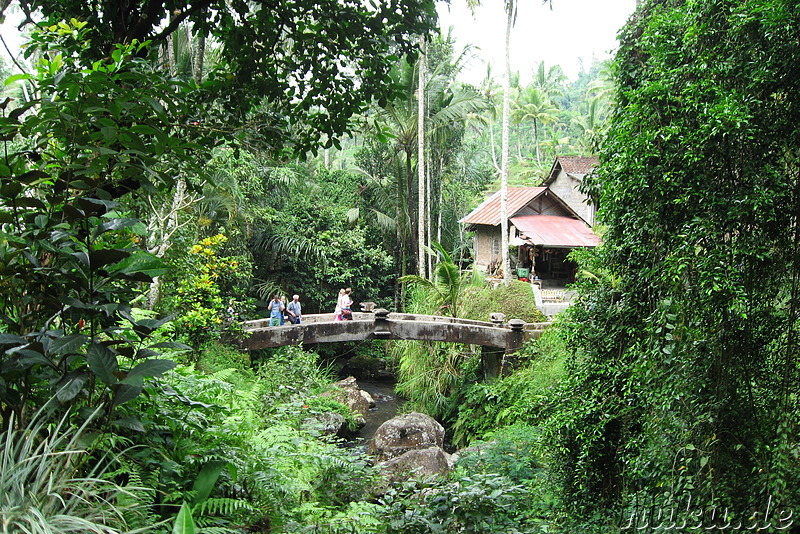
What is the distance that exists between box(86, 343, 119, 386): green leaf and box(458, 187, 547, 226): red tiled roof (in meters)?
18.1

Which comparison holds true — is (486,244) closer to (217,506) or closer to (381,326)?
(381,326)

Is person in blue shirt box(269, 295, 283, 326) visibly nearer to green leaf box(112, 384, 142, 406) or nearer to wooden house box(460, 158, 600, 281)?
wooden house box(460, 158, 600, 281)

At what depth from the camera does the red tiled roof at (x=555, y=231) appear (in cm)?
1886

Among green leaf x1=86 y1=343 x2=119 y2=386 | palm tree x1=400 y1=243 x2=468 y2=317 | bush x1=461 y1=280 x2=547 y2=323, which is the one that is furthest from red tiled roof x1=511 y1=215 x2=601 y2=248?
green leaf x1=86 y1=343 x2=119 y2=386

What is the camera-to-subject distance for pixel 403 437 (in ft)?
37.2

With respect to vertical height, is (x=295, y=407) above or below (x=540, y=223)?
below

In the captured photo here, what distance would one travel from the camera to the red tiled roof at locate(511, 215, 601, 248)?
1886 centimetres

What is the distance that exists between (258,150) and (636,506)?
3725 mm

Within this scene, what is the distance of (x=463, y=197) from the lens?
24.1 meters

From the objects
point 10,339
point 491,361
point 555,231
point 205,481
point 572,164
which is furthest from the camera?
point 572,164

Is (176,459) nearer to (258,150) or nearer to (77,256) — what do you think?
(77,256)

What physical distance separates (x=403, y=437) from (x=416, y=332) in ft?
8.65

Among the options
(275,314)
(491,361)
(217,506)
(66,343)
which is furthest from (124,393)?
(491,361)

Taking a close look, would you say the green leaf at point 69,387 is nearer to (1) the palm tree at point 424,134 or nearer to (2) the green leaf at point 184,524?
(2) the green leaf at point 184,524
